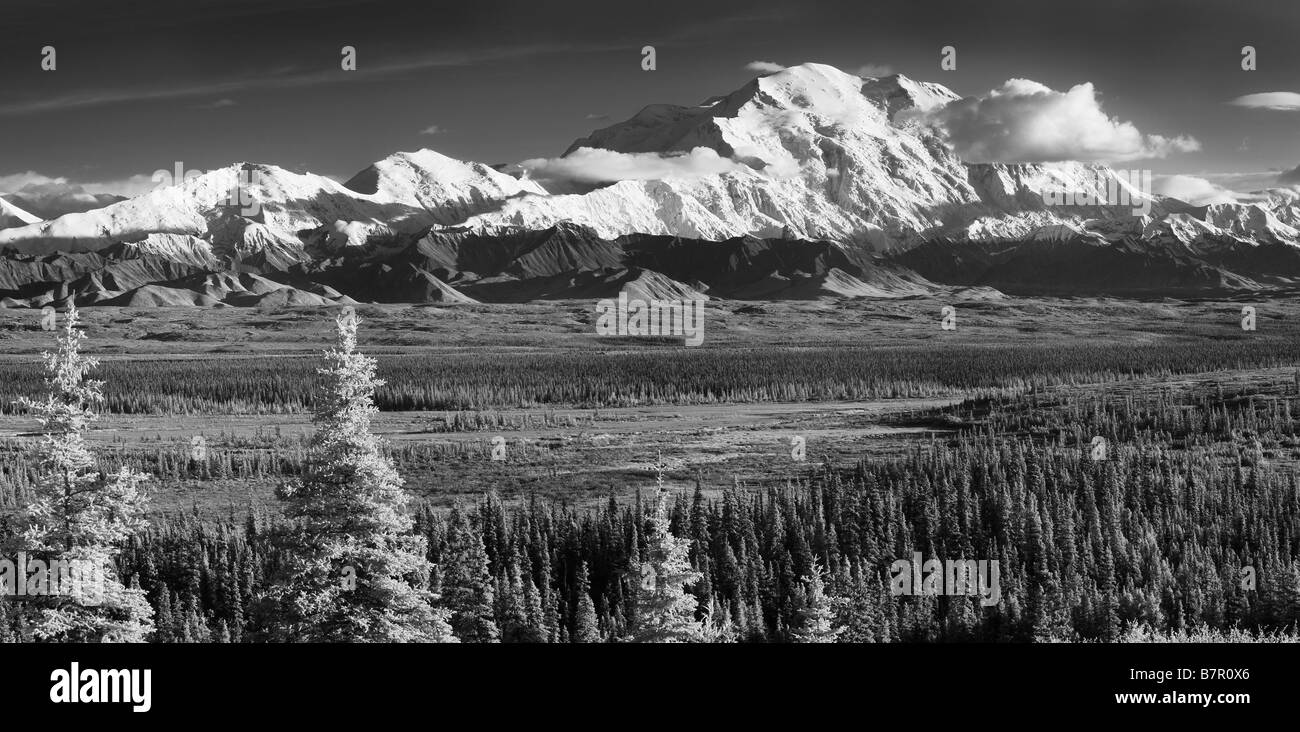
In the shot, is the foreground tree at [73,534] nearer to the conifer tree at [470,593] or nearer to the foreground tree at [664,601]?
the conifer tree at [470,593]

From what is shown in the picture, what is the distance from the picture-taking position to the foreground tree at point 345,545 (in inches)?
800

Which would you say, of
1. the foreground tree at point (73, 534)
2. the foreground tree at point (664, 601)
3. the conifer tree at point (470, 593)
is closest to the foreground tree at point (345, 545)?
the foreground tree at point (73, 534)

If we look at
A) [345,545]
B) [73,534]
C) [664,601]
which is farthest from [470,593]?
[73,534]

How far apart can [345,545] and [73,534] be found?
5.30m

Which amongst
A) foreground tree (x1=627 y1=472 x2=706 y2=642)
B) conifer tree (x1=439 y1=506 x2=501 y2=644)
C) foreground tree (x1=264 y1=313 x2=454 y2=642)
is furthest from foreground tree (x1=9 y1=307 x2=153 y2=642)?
foreground tree (x1=627 y1=472 x2=706 y2=642)

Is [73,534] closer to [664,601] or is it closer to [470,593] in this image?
[664,601]

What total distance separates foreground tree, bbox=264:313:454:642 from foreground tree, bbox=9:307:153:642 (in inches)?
124

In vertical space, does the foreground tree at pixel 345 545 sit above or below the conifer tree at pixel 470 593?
above

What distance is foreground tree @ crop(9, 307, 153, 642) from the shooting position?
67.5ft

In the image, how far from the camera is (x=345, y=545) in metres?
20.3

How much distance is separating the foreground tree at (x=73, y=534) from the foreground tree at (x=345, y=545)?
314cm

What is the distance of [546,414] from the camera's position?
10088 cm
